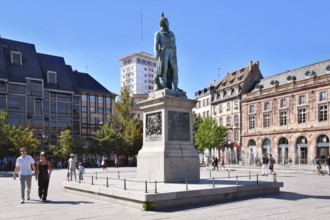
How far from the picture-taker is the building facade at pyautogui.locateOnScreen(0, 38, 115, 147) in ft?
181

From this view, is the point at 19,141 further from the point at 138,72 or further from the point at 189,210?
the point at 138,72

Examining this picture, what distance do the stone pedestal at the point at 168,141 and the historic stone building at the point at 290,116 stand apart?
1478 inches

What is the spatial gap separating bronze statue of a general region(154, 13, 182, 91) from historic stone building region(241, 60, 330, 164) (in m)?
37.4

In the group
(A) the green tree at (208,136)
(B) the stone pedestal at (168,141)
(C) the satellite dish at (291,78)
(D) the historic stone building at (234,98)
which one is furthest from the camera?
(D) the historic stone building at (234,98)

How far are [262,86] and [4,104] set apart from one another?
4357cm

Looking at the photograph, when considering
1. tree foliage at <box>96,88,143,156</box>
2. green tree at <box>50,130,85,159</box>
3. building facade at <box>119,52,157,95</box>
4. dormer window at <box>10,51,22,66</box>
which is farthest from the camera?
building facade at <box>119,52,157,95</box>

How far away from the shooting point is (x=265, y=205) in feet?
33.2

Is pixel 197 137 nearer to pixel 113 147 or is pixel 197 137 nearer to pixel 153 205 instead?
pixel 113 147

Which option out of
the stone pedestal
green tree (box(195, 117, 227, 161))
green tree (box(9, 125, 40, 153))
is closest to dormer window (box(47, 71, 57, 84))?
green tree (box(9, 125, 40, 153))

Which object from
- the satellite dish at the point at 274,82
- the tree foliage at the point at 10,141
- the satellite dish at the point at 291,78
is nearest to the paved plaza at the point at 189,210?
the tree foliage at the point at 10,141

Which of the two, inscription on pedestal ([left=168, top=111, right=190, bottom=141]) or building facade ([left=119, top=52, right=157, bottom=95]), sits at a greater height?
building facade ([left=119, top=52, right=157, bottom=95])

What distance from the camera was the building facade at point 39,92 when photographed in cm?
5522

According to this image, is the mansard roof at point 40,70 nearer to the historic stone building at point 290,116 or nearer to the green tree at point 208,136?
the green tree at point 208,136

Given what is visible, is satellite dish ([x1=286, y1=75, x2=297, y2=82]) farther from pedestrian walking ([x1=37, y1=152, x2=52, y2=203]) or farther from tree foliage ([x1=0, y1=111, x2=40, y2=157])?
pedestrian walking ([x1=37, y1=152, x2=52, y2=203])
